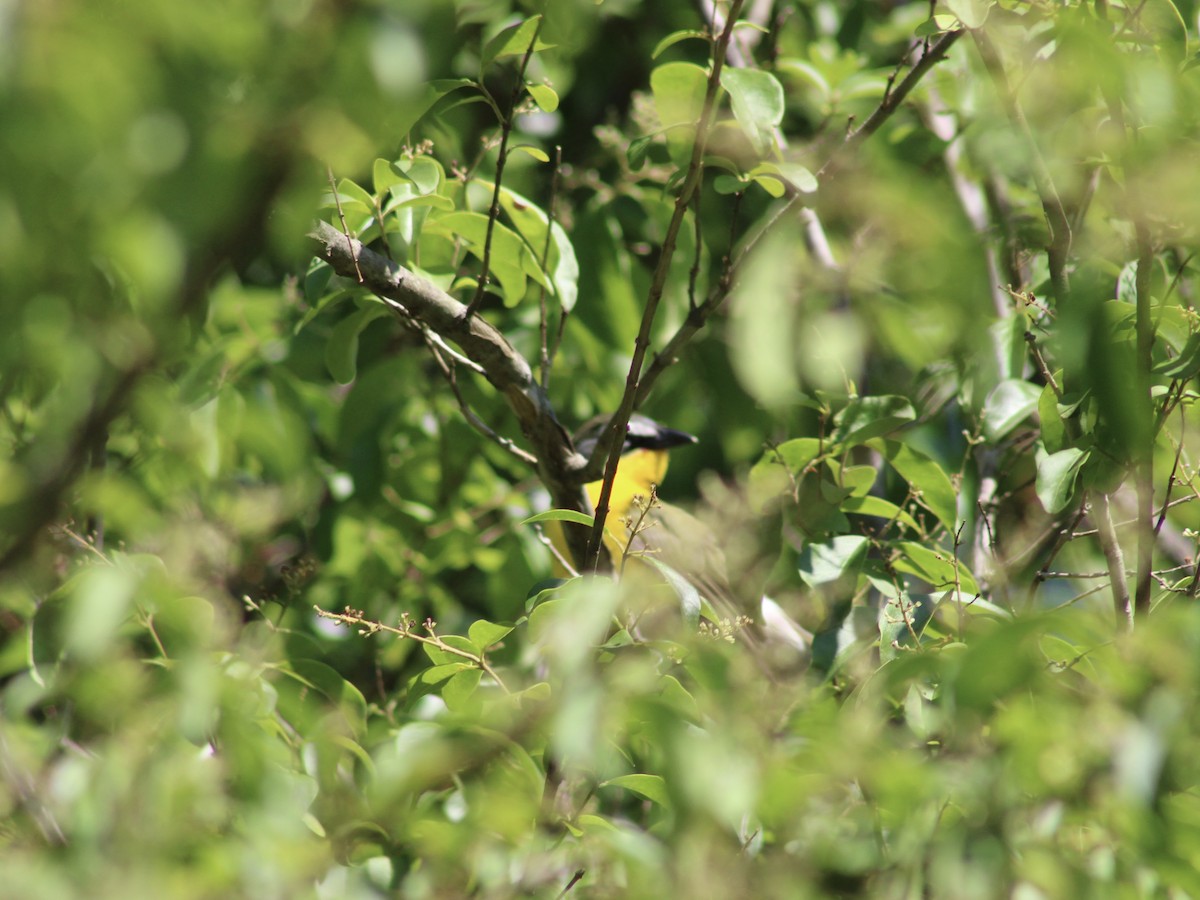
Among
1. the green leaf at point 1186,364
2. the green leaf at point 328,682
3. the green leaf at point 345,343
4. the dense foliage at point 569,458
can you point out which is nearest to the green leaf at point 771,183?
the dense foliage at point 569,458

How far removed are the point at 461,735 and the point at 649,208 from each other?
223 centimetres

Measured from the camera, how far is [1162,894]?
1.39 metres

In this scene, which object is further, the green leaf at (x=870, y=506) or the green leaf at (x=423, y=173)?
the green leaf at (x=870, y=506)

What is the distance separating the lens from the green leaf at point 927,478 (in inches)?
96.2

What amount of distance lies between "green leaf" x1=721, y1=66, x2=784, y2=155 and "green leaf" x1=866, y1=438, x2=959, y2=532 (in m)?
0.78

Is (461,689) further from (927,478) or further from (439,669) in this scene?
(927,478)

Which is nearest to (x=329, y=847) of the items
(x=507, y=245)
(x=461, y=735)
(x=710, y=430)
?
(x=461, y=735)

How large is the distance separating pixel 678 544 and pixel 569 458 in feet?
4.87

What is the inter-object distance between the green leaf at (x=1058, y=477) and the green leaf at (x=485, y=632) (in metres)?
0.99

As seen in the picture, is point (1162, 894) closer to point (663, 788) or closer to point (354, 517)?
point (663, 788)

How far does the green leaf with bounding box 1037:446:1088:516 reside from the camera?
6.33 ft

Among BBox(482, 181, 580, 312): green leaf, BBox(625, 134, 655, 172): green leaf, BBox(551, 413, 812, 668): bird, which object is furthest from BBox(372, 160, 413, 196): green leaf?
BBox(551, 413, 812, 668): bird

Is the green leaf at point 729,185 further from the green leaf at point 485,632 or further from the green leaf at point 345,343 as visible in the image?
the green leaf at point 485,632

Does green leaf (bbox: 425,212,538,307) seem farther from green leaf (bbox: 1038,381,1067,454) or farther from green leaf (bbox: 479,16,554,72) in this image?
green leaf (bbox: 1038,381,1067,454)
